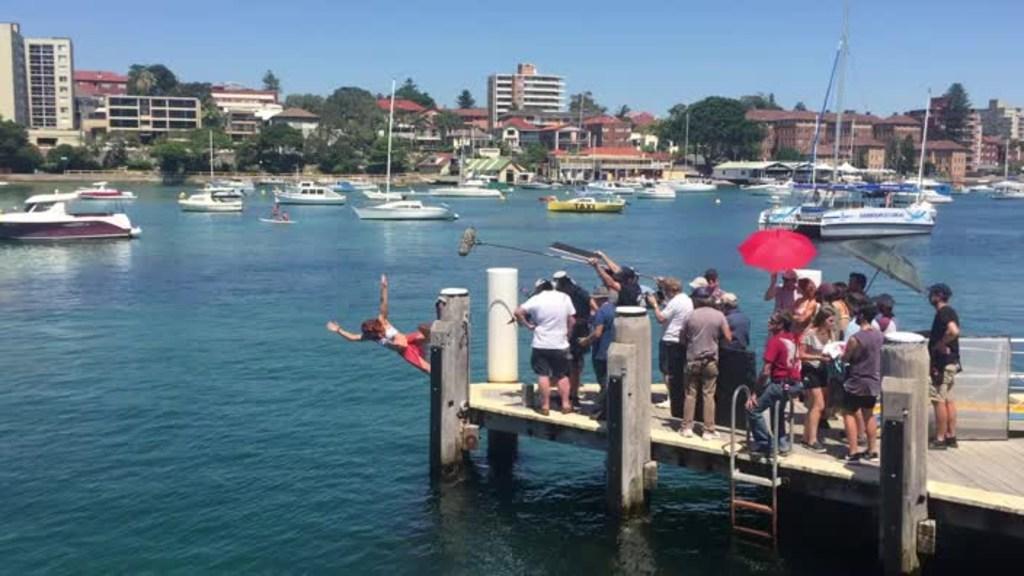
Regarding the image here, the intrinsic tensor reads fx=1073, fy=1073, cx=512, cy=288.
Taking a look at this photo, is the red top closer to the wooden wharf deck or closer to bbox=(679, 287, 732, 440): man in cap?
bbox=(679, 287, 732, 440): man in cap

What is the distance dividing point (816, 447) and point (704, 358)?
1664mm

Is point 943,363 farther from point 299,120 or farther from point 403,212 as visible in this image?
point 299,120

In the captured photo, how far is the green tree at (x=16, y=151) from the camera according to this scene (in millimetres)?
160875

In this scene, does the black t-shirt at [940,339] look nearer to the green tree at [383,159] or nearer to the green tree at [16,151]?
the green tree at [383,159]

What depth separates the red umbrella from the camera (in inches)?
555

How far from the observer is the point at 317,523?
49.0 feet

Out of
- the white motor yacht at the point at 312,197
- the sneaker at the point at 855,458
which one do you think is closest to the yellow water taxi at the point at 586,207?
the white motor yacht at the point at 312,197

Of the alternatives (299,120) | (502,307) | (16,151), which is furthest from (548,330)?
(299,120)

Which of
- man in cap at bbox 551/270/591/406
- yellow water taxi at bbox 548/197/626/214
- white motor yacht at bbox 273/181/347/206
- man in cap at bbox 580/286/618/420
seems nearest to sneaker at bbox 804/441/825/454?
man in cap at bbox 580/286/618/420

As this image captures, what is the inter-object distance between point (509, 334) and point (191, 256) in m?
48.0

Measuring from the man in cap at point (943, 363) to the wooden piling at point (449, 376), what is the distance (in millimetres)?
6087

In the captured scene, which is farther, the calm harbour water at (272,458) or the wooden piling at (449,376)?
the wooden piling at (449,376)

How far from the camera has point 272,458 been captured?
17953 millimetres

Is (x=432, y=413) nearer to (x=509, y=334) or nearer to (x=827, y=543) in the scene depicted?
(x=509, y=334)
